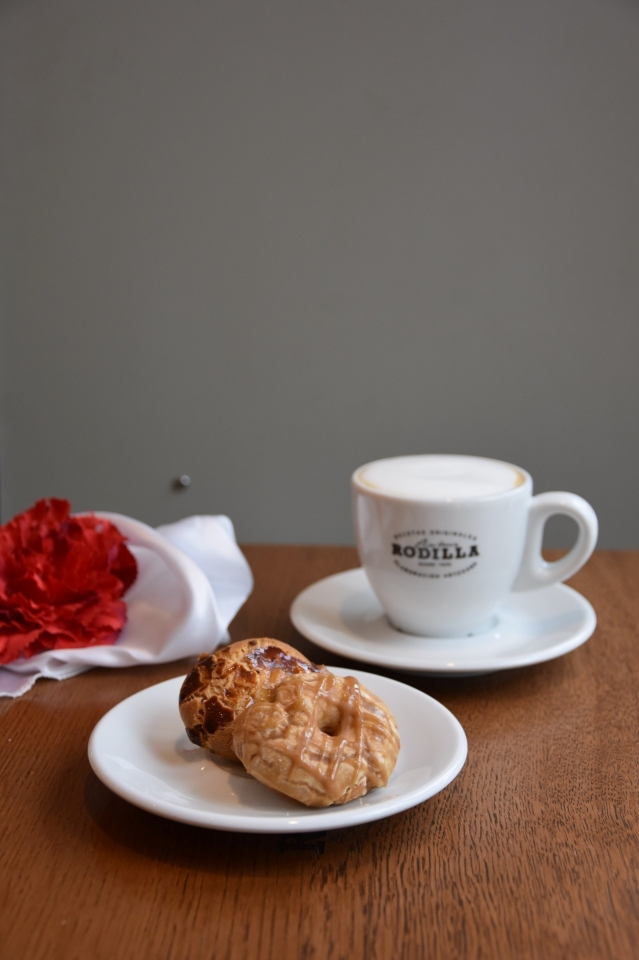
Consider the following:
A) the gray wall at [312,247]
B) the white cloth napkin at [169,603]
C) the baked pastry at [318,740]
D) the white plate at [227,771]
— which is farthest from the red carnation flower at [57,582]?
the gray wall at [312,247]

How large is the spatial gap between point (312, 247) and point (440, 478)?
1.39 metres

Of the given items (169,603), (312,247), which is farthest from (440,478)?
(312,247)

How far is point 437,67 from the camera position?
1.82m

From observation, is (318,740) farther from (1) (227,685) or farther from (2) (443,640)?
(2) (443,640)

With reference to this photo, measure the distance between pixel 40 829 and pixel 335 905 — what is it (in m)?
0.16

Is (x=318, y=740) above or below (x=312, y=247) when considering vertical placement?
below

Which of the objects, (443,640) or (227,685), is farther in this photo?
(443,640)

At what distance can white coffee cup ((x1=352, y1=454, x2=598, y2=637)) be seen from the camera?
619mm

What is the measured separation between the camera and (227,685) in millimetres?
476

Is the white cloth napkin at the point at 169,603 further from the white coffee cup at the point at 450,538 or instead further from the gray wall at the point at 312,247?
the gray wall at the point at 312,247

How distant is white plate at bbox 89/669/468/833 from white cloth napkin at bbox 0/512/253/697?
11 centimetres

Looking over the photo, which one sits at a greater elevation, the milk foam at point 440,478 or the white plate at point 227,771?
the milk foam at point 440,478

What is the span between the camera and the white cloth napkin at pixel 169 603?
633 mm

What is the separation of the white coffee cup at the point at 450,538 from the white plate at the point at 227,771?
121 mm
